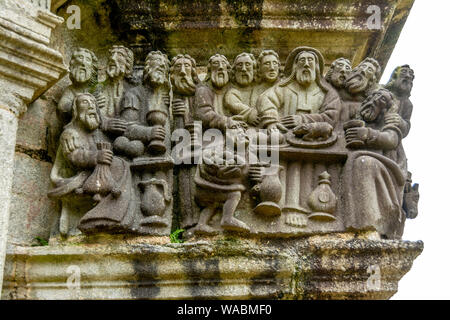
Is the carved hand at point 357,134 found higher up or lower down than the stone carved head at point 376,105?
lower down

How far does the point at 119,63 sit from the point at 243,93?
0.76m

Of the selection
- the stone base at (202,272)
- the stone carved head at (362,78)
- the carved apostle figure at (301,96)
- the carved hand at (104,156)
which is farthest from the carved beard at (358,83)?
the carved hand at (104,156)

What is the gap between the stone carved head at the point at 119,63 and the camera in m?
4.64

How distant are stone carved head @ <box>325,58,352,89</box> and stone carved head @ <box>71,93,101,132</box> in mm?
1415

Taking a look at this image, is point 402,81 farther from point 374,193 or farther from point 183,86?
point 183,86

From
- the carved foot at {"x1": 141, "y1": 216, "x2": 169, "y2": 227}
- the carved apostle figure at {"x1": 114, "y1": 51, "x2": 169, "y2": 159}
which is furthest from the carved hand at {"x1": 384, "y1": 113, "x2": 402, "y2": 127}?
the carved foot at {"x1": 141, "y1": 216, "x2": 169, "y2": 227}

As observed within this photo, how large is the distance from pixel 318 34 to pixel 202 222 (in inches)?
59.7

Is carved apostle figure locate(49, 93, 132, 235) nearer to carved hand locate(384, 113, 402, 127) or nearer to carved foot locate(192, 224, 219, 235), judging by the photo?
carved foot locate(192, 224, 219, 235)

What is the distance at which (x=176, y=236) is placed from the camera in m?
4.27

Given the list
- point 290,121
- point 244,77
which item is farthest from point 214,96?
point 290,121

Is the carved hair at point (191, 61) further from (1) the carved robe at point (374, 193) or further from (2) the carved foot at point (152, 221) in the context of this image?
(1) the carved robe at point (374, 193)

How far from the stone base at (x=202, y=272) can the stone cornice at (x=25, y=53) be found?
869 millimetres

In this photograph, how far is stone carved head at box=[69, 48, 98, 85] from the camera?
15.2 ft
